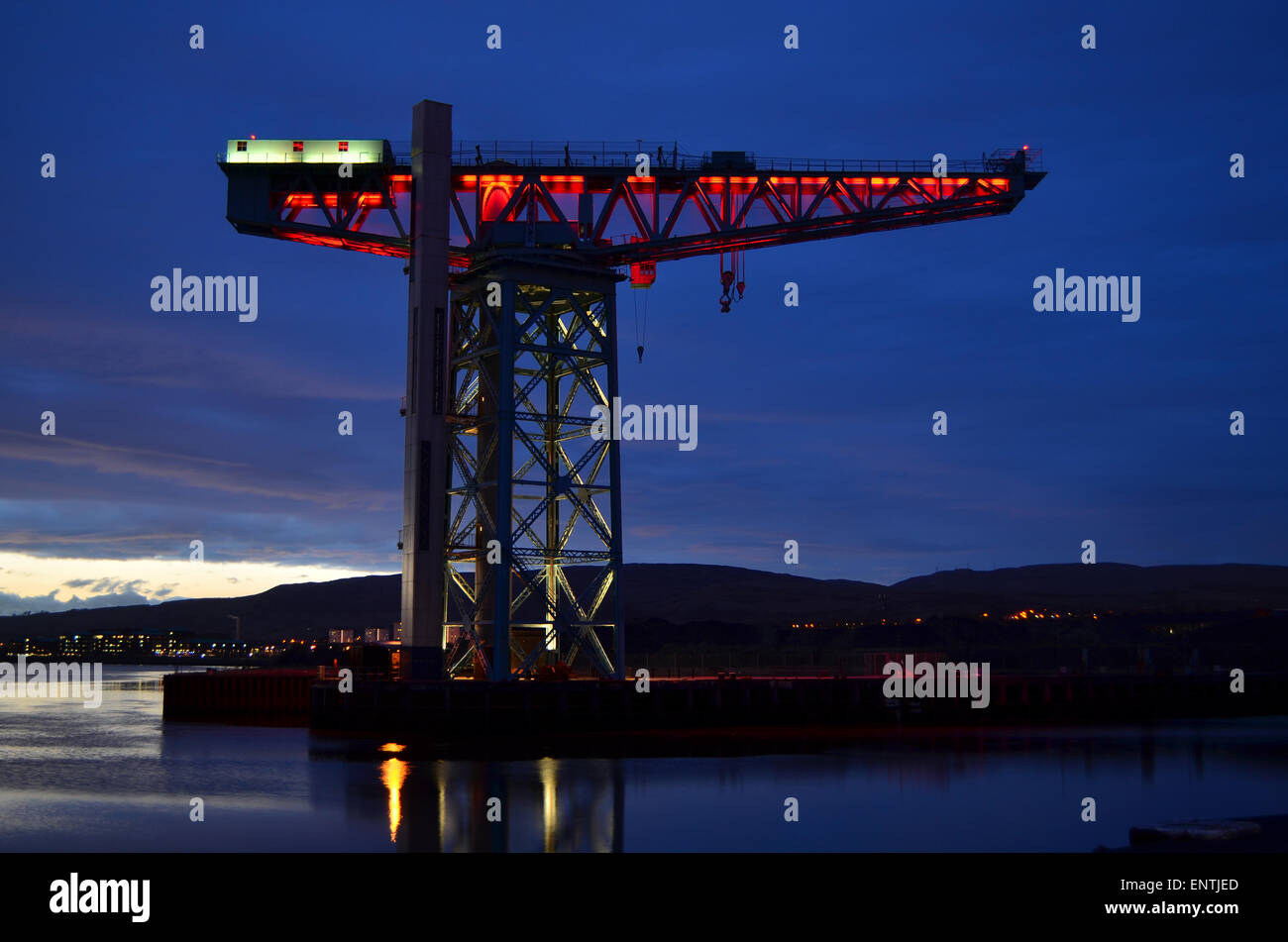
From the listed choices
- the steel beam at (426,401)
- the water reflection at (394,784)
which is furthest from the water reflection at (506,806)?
the steel beam at (426,401)

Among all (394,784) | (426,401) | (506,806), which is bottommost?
(394,784)

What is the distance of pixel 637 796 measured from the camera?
120 feet

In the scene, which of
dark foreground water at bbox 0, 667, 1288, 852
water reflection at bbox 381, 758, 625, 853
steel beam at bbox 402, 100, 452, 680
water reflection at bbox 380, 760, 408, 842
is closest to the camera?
water reflection at bbox 381, 758, 625, 853

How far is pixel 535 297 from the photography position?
57.8m

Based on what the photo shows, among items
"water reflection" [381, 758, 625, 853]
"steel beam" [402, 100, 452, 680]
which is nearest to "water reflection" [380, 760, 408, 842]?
"water reflection" [381, 758, 625, 853]

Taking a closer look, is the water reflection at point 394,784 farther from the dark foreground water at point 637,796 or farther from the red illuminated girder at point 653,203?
the red illuminated girder at point 653,203

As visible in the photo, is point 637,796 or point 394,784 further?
point 394,784

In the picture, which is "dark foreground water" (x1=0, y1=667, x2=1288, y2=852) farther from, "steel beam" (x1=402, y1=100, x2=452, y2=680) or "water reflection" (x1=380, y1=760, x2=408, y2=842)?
"steel beam" (x1=402, y1=100, x2=452, y2=680)

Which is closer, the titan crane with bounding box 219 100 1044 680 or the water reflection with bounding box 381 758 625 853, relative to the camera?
the water reflection with bounding box 381 758 625 853

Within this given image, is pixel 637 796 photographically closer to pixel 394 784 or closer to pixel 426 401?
pixel 394 784

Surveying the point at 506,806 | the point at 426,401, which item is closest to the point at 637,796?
the point at 506,806

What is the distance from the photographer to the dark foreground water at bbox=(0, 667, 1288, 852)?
3044cm

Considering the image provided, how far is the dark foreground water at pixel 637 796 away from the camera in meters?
30.4

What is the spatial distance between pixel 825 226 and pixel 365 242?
21.2 meters
